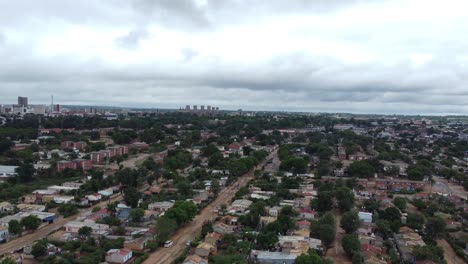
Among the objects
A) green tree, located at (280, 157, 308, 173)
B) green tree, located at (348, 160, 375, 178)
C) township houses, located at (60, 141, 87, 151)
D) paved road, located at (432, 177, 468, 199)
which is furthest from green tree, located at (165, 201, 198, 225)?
township houses, located at (60, 141, 87, 151)

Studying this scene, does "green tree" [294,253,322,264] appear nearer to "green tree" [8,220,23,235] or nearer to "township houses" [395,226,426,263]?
"township houses" [395,226,426,263]

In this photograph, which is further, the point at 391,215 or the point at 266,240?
the point at 391,215

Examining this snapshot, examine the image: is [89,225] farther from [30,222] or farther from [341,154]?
[341,154]

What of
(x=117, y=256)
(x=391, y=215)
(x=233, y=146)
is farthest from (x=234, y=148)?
(x=117, y=256)

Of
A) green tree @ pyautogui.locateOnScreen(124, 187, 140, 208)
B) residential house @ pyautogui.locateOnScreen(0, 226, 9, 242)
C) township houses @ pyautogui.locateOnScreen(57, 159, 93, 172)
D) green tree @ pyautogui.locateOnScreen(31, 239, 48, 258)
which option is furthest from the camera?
township houses @ pyautogui.locateOnScreen(57, 159, 93, 172)

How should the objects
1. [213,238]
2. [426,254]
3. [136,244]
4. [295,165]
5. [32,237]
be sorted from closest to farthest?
[426,254] < [136,244] < [213,238] < [32,237] < [295,165]

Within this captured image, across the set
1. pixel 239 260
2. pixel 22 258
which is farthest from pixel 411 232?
pixel 22 258

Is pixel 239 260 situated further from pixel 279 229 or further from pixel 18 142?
pixel 18 142
